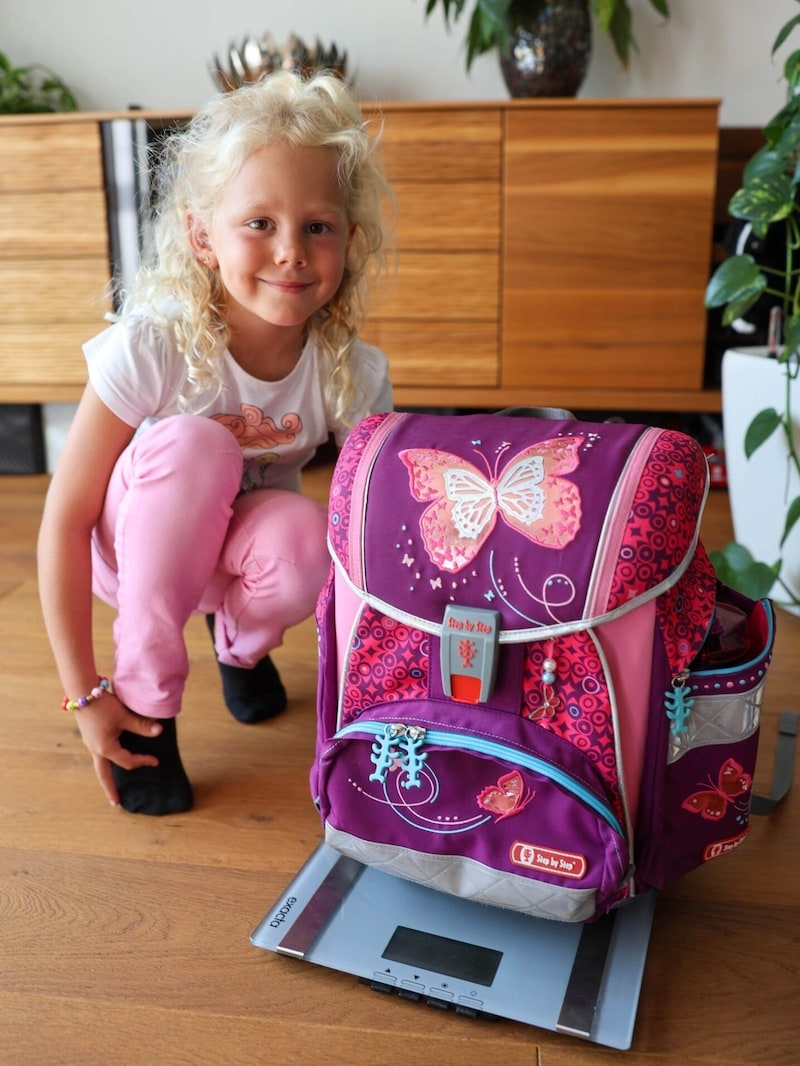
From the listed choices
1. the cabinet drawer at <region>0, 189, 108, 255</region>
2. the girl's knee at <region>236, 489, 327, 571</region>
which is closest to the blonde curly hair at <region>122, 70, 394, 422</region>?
the girl's knee at <region>236, 489, 327, 571</region>

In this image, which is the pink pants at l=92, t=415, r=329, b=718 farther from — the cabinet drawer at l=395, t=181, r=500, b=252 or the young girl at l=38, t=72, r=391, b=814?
the cabinet drawer at l=395, t=181, r=500, b=252

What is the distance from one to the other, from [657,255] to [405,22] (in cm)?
79

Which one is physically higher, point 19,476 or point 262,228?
point 262,228

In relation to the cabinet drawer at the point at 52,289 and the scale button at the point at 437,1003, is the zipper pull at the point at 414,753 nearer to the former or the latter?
the scale button at the point at 437,1003

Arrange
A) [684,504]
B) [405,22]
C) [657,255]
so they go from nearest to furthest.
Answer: [684,504]
[657,255]
[405,22]

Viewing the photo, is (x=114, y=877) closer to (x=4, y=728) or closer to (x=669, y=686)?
(x=4, y=728)

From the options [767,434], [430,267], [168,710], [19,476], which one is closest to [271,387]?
[168,710]

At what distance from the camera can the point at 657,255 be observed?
1.74 m

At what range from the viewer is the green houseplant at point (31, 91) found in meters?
1.95

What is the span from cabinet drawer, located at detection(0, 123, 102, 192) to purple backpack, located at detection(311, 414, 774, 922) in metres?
1.43

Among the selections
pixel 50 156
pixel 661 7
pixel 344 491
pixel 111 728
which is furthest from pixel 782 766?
pixel 50 156

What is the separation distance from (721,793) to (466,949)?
22cm

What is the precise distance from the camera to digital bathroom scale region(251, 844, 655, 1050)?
2.07ft

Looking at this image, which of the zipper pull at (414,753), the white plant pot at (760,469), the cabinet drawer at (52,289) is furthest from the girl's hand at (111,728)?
the cabinet drawer at (52,289)
